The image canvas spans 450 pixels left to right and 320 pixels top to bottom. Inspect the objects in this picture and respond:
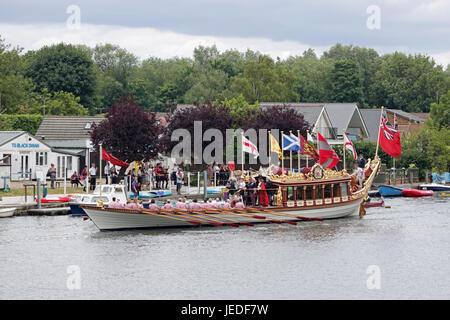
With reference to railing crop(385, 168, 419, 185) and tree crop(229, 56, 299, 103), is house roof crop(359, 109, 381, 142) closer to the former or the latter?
tree crop(229, 56, 299, 103)

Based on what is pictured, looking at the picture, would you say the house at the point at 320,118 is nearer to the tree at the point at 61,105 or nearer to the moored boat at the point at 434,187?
the moored boat at the point at 434,187

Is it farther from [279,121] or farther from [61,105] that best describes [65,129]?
[61,105]

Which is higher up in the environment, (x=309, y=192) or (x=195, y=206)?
(x=309, y=192)

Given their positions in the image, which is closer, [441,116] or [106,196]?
[106,196]

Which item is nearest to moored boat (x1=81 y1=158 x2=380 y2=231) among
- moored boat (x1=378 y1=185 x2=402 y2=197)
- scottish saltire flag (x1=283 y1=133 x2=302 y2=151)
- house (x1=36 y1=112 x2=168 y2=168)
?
scottish saltire flag (x1=283 y1=133 x2=302 y2=151)

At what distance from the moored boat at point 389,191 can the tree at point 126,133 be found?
1899 centimetres

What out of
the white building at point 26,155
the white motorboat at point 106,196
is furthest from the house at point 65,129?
the white motorboat at point 106,196

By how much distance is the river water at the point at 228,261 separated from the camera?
105 ft

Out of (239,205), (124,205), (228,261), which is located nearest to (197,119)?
(239,205)

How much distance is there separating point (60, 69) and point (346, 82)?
44.8 meters

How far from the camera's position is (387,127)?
52.2 meters

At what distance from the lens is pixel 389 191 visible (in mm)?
69688
